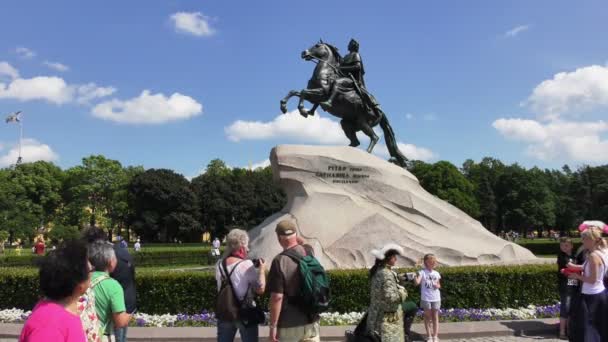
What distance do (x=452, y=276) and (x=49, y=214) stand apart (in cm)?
7347

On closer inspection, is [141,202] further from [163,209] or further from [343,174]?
[343,174]

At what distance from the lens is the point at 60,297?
262 centimetres

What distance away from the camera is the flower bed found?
9.13 metres

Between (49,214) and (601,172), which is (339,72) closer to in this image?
(601,172)

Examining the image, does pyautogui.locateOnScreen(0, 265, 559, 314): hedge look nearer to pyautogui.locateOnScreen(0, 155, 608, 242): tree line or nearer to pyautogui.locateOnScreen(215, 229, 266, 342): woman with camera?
pyautogui.locateOnScreen(215, 229, 266, 342): woman with camera

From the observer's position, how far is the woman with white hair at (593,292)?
5492 mm

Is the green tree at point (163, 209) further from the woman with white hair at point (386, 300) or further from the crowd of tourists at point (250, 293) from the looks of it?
the woman with white hair at point (386, 300)

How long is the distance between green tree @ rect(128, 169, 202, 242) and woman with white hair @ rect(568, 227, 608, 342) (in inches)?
2077

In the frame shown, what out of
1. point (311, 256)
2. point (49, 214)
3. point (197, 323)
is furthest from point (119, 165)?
point (311, 256)

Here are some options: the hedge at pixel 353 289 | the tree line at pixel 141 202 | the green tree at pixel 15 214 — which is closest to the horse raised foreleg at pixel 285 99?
the hedge at pixel 353 289

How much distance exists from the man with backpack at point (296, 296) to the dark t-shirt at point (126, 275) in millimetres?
2334

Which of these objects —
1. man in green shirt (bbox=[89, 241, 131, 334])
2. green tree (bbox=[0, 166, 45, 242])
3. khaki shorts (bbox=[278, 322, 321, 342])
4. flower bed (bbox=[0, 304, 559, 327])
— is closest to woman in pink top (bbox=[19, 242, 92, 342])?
man in green shirt (bbox=[89, 241, 131, 334])

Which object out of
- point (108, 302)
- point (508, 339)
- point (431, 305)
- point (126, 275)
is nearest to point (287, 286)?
point (108, 302)

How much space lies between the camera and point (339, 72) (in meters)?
17.0
